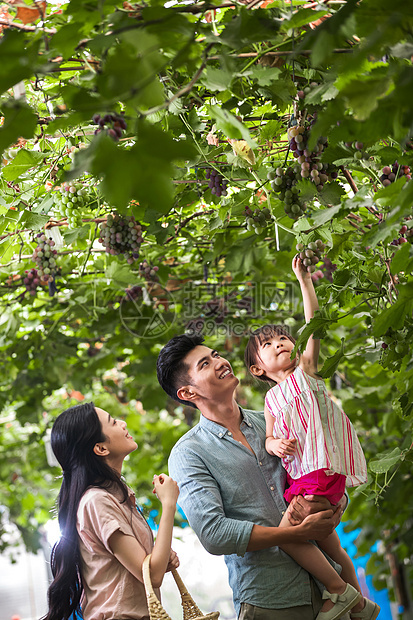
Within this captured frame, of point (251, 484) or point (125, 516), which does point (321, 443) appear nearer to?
point (251, 484)

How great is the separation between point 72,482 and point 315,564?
2.41ft

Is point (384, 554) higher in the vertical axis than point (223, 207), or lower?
lower

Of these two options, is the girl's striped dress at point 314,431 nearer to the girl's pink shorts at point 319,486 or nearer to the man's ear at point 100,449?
the girl's pink shorts at point 319,486

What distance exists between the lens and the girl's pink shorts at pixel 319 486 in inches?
71.2

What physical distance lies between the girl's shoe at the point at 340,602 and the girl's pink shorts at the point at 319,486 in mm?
247

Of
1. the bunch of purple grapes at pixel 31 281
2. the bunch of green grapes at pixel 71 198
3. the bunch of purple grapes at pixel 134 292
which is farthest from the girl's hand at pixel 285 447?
the bunch of purple grapes at pixel 134 292

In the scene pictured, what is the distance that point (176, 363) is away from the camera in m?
2.03

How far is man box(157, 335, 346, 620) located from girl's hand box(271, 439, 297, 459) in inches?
3.4

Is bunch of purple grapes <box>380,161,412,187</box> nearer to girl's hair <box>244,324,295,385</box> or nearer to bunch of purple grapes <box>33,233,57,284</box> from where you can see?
girl's hair <box>244,324,295,385</box>

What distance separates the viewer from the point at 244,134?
3.59 feet

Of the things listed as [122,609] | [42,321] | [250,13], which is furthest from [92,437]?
[42,321]

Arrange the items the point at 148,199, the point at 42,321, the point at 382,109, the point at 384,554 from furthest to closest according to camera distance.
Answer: the point at 384,554, the point at 42,321, the point at 382,109, the point at 148,199

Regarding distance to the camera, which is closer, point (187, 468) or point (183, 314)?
point (187, 468)

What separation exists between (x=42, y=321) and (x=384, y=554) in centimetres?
307
